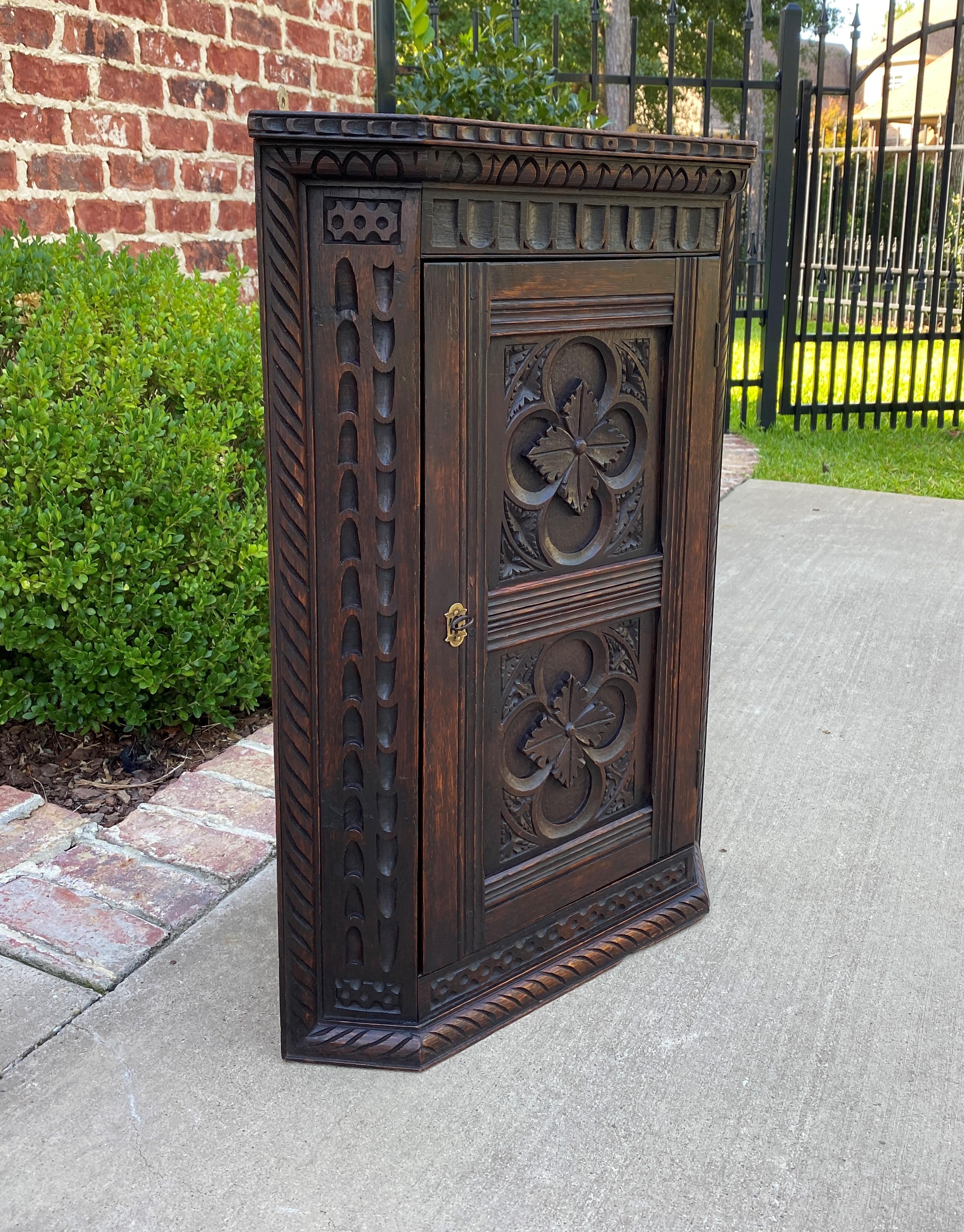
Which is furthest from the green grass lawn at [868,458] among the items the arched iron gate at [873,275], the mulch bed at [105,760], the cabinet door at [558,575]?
the cabinet door at [558,575]

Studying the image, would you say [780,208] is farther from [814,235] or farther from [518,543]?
[518,543]

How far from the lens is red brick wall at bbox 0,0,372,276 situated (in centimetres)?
365

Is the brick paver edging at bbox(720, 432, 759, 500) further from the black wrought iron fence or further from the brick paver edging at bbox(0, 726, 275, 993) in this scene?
the brick paver edging at bbox(0, 726, 275, 993)

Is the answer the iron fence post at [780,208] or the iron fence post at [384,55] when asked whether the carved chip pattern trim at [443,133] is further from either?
the iron fence post at [780,208]

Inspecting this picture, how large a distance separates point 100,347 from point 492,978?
7.02 ft

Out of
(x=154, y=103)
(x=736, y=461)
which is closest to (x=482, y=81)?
(x=154, y=103)

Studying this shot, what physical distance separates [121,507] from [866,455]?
19.3 ft

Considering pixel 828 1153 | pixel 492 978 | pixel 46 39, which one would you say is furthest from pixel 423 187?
pixel 46 39

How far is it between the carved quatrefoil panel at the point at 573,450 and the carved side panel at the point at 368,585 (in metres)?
0.25

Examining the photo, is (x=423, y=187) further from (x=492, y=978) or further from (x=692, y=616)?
(x=492, y=978)

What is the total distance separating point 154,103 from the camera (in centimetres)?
412

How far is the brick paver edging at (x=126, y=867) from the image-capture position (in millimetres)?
2309

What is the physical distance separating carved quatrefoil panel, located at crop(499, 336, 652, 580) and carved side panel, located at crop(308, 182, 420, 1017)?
25cm

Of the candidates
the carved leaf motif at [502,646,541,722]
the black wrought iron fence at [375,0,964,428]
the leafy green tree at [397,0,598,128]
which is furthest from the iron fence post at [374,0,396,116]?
the carved leaf motif at [502,646,541,722]
